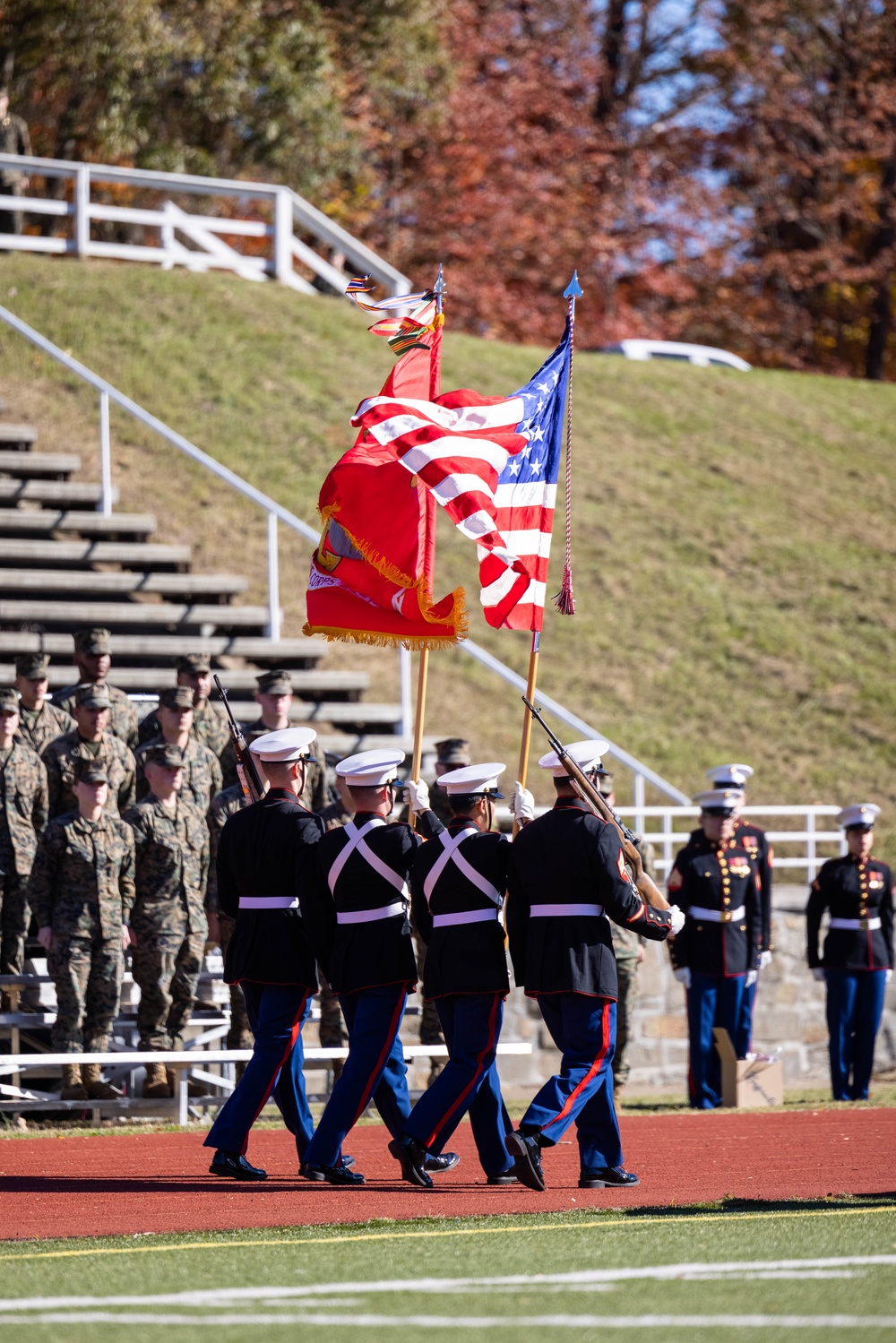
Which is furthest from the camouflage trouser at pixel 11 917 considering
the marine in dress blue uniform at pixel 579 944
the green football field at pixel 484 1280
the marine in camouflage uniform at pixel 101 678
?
the green football field at pixel 484 1280

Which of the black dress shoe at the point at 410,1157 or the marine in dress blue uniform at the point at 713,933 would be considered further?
the marine in dress blue uniform at the point at 713,933

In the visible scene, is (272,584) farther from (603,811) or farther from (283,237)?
(283,237)

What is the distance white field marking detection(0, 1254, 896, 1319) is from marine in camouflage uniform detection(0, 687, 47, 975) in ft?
19.8

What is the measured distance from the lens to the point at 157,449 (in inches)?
850

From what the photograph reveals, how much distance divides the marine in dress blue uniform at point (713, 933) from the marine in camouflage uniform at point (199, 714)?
10.5 ft

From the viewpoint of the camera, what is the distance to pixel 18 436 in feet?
63.1

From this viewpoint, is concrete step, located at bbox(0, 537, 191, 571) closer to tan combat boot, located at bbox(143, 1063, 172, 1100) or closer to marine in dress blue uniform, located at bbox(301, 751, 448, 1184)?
tan combat boot, located at bbox(143, 1063, 172, 1100)

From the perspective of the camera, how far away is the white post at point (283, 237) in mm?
25344

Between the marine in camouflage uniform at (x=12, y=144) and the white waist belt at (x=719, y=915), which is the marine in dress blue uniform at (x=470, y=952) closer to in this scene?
the white waist belt at (x=719, y=915)

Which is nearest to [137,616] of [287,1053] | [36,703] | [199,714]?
[199,714]

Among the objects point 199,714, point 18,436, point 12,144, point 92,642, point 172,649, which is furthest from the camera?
point 12,144

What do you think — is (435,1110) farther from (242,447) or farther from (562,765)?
(242,447)

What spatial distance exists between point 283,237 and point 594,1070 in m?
19.4

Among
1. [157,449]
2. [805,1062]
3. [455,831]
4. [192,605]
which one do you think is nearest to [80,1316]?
[455,831]
